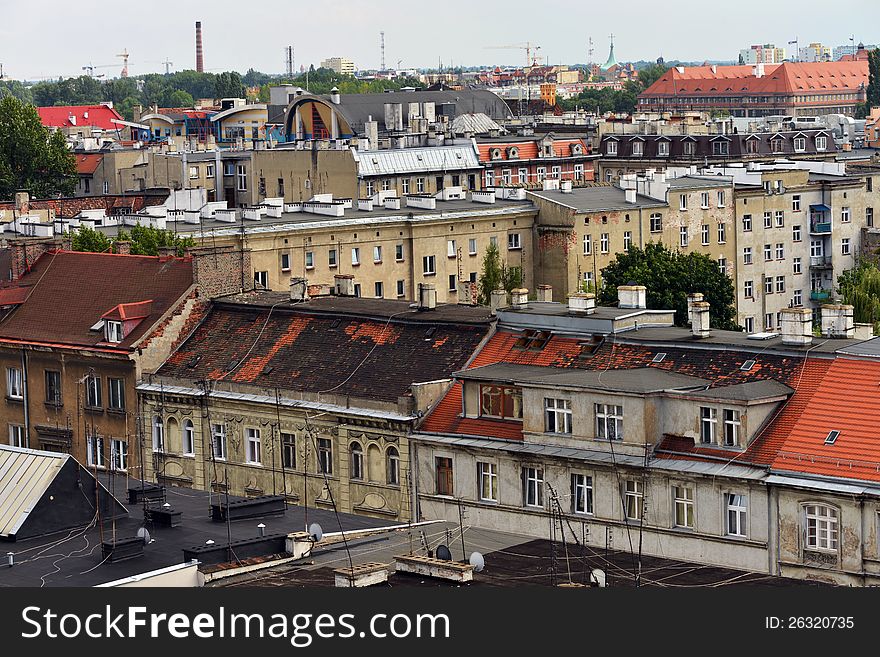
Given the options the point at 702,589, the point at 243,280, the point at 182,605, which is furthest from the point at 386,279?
the point at 182,605

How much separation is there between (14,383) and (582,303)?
81.0ft

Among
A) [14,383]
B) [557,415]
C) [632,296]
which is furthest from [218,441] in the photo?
[557,415]

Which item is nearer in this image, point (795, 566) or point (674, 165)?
point (795, 566)

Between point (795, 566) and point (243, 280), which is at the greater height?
point (243, 280)

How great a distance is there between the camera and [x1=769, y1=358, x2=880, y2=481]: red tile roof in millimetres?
55062

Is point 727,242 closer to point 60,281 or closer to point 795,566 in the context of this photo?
point 60,281

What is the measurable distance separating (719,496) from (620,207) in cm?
6663

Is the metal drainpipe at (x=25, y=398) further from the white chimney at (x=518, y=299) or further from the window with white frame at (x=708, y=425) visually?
the window with white frame at (x=708, y=425)

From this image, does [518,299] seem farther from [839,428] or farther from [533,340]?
[839,428]

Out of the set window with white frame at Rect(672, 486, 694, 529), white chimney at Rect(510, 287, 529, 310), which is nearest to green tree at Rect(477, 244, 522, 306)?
white chimney at Rect(510, 287, 529, 310)

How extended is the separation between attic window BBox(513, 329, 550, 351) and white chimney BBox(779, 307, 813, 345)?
342 inches

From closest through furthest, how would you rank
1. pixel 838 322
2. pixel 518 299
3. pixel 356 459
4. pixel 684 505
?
pixel 684 505 < pixel 838 322 < pixel 356 459 < pixel 518 299

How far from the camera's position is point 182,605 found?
135 ft

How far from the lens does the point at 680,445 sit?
5912 cm
